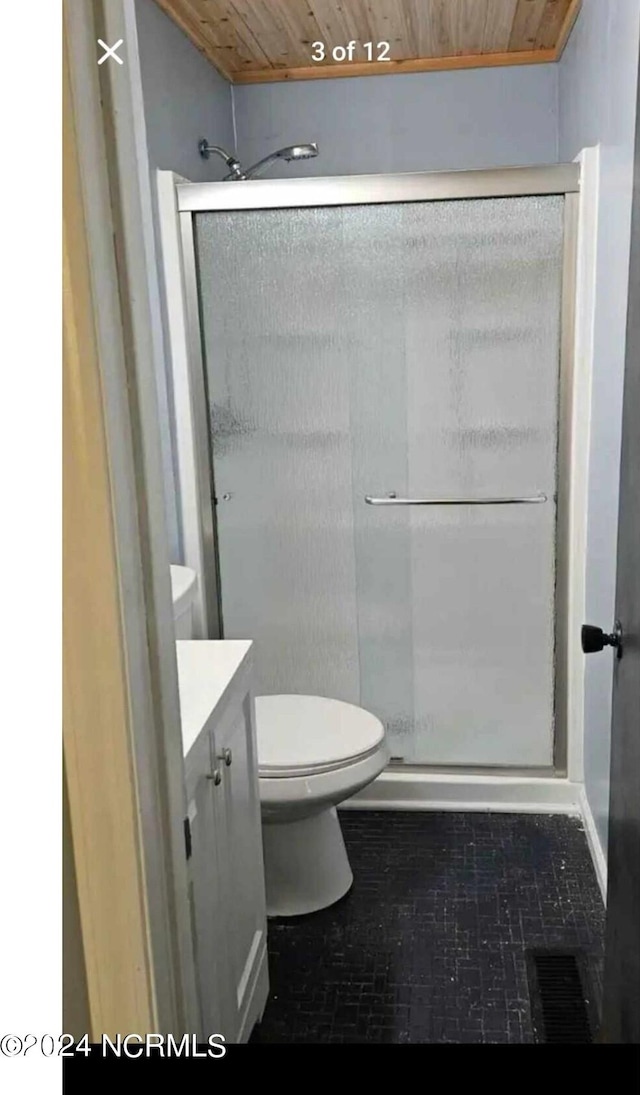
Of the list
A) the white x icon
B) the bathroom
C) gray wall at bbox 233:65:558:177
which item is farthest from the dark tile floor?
gray wall at bbox 233:65:558:177

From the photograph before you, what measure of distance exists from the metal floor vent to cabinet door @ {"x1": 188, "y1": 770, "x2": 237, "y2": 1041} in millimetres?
599

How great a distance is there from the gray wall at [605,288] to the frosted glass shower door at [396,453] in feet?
0.55

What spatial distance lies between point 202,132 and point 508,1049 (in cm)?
242

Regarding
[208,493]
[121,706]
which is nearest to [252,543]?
[208,493]

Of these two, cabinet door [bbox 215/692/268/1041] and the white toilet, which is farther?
the white toilet

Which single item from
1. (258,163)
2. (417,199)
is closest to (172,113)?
(258,163)

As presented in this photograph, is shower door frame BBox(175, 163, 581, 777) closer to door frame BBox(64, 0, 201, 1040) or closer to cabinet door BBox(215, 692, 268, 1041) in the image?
cabinet door BBox(215, 692, 268, 1041)

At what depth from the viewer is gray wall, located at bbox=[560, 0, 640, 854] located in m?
1.77

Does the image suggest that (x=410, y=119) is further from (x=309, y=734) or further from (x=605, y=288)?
(x=309, y=734)

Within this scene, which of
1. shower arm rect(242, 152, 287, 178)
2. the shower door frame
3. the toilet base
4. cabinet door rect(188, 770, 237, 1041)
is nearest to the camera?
cabinet door rect(188, 770, 237, 1041)

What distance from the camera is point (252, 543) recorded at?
251 cm

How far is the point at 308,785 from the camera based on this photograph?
192 centimetres

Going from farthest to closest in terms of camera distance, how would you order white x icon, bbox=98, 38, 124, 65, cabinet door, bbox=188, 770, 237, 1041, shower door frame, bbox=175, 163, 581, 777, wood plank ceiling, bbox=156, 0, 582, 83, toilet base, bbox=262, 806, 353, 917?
wood plank ceiling, bbox=156, 0, 582, 83 < shower door frame, bbox=175, 163, 581, 777 < toilet base, bbox=262, 806, 353, 917 < cabinet door, bbox=188, 770, 237, 1041 < white x icon, bbox=98, 38, 124, 65

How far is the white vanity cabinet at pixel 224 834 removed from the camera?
1296 millimetres
